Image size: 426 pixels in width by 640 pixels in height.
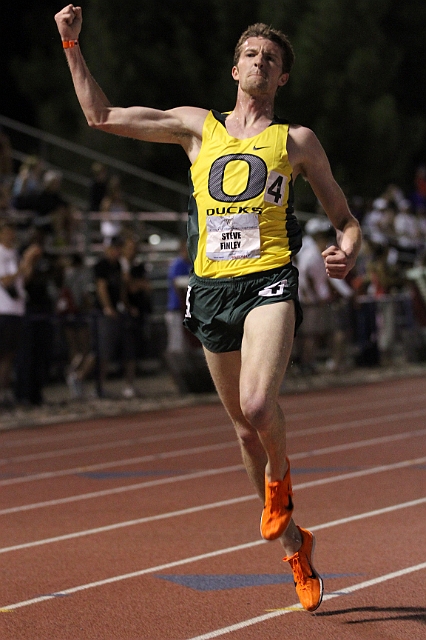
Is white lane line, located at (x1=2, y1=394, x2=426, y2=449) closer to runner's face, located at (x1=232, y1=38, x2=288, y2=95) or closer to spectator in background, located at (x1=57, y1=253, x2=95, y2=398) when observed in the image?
spectator in background, located at (x1=57, y1=253, x2=95, y2=398)

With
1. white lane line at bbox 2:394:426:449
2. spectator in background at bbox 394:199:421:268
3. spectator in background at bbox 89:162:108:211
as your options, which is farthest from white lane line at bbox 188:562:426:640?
spectator in background at bbox 394:199:421:268

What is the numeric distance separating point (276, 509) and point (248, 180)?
4.27 feet

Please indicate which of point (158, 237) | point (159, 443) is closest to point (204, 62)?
point (158, 237)

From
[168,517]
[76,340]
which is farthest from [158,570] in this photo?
[76,340]

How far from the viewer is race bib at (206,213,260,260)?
4531mm

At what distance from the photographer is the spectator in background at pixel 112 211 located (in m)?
17.8

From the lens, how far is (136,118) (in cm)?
478

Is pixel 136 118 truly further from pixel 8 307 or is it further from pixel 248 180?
pixel 8 307

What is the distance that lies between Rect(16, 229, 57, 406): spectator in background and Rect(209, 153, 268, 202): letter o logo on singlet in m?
7.91

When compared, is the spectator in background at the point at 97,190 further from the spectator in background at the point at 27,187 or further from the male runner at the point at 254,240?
the male runner at the point at 254,240

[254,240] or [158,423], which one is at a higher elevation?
[254,240]

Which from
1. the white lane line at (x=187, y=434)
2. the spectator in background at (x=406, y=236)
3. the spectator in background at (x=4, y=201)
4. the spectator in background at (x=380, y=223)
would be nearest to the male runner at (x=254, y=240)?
the white lane line at (x=187, y=434)

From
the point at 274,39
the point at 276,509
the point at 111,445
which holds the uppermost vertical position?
the point at 274,39

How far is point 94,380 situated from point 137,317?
940mm
